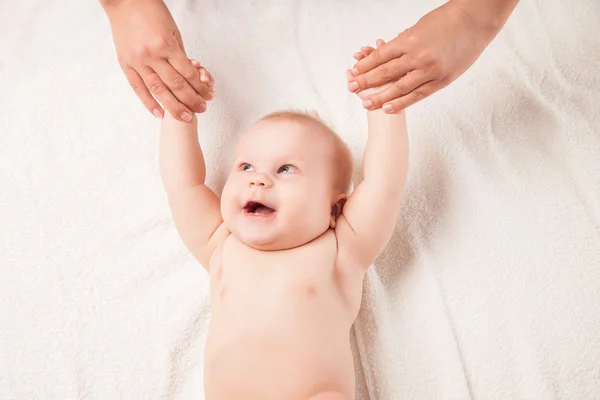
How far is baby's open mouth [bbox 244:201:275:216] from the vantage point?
3.72 feet

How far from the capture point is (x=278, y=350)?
1054 millimetres

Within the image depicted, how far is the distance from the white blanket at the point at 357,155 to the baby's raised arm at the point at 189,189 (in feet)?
0.29

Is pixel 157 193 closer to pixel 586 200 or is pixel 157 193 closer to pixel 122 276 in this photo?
pixel 122 276

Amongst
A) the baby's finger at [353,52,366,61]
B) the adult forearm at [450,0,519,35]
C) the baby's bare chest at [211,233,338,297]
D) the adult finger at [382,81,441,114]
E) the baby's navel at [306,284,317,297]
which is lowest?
the baby's navel at [306,284,317,297]

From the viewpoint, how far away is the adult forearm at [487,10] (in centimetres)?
121

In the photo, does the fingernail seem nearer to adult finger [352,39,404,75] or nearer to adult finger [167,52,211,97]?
adult finger [167,52,211,97]

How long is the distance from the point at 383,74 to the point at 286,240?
0.34 m

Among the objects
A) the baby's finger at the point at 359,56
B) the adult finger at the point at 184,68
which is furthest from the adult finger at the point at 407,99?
the adult finger at the point at 184,68

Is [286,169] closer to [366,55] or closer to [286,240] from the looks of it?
[286,240]

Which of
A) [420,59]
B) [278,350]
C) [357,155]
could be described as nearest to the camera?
[278,350]

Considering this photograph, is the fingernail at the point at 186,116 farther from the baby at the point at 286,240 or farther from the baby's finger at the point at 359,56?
the baby's finger at the point at 359,56

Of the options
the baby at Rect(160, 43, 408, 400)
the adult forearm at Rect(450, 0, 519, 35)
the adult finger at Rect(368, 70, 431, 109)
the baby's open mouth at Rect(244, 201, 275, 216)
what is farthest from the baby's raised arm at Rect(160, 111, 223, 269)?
the adult forearm at Rect(450, 0, 519, 35)

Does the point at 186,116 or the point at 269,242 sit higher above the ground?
the point at 186,116

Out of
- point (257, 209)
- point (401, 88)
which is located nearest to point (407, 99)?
point (401, 88)
